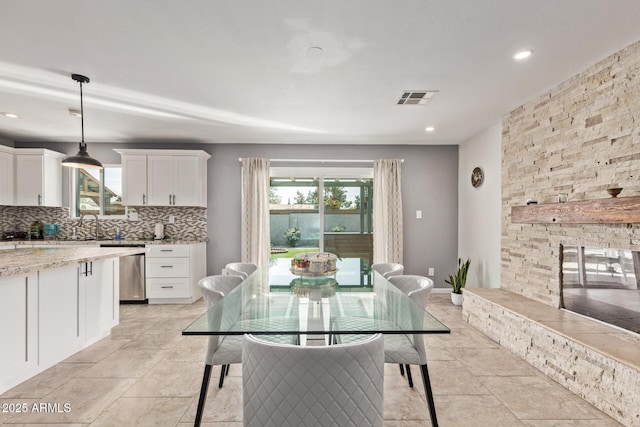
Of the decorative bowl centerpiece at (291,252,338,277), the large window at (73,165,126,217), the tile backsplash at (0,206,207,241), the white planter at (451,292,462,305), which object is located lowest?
the white planter at (451,292,462,305)

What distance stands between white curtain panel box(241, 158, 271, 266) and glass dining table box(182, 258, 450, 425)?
99.4 inches

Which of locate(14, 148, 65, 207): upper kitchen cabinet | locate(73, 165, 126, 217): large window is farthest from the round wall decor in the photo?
locate(14, 148, 65, 207): upper kitchen cabinet

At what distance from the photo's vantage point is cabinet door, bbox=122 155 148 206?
4.80 m

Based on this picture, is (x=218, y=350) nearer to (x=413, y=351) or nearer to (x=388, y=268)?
(x=413, y=351)

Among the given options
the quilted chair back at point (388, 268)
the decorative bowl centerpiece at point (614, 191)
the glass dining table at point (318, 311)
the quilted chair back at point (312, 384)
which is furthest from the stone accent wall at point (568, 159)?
the quilted chair back at point (312, 384)

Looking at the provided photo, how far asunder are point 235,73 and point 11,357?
2.60 m

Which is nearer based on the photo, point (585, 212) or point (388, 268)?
point (585, 212)

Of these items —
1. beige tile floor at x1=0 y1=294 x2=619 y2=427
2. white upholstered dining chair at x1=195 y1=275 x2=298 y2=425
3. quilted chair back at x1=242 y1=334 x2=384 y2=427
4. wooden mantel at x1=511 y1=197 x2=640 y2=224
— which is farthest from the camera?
wooden mantel at x1=511 y1=197 x2=640 y2=224

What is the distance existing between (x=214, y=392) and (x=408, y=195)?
4.00 meters

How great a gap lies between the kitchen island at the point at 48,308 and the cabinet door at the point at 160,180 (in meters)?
1.69

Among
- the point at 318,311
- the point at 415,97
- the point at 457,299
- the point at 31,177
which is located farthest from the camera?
the point at 31,177

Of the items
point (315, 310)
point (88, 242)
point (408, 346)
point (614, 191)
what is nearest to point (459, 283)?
point (614, 191)

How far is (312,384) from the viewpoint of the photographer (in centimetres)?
115

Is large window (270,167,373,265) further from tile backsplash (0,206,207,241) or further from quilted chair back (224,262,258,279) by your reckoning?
quilted chair back (224,262,258,279)
